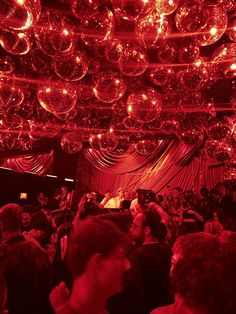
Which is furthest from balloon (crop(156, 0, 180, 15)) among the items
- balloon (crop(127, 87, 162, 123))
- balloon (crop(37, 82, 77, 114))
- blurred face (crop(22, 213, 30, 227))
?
blurred face (crop(22, 213, 30, 227))

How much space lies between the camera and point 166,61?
4.04m

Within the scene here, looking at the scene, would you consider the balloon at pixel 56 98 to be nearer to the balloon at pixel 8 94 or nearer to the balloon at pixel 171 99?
the balloon at pixel 8 94

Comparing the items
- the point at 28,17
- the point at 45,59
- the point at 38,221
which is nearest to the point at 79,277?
the point at 28,17

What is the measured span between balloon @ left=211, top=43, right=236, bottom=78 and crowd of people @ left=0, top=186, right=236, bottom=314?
165 cm

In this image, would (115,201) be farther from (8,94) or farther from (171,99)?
(8,94)

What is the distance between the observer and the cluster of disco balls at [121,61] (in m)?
3.02

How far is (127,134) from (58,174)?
709cm

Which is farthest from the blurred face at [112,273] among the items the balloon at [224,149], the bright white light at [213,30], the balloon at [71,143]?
the balloon at [71,143]

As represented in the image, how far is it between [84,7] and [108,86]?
133 centimetres

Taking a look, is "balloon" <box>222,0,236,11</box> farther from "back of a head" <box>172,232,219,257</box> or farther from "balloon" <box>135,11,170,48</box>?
"back of a head" <box>172,232,219,257</box>

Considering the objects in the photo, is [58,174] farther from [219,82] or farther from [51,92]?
[51,92]

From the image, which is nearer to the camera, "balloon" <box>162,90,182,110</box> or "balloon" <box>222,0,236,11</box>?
"balloon" <box>222,0,236,11</box>

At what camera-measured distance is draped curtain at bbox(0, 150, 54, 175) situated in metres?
14.0

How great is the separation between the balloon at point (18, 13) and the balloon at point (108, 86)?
5.18 feet
